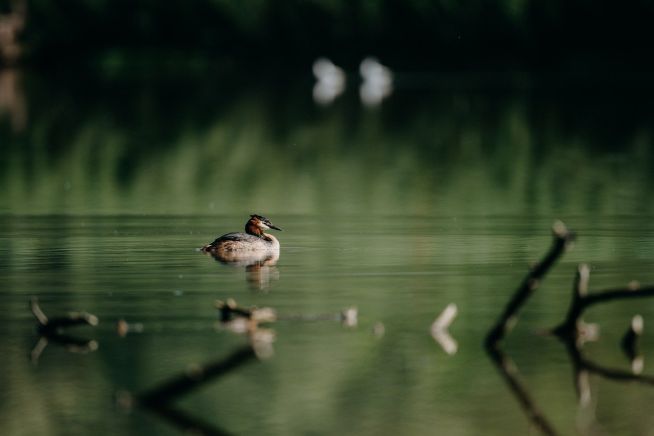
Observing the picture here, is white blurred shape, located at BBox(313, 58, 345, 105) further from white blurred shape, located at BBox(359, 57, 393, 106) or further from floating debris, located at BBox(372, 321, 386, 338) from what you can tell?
floating debris, located at BBox(372, 321, 386, 338)

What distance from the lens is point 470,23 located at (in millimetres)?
56406

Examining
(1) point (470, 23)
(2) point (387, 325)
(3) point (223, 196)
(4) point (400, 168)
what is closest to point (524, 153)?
(4) point (400, 168)

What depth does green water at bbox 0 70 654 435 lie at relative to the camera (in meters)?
9.73

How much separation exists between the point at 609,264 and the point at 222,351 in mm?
4923

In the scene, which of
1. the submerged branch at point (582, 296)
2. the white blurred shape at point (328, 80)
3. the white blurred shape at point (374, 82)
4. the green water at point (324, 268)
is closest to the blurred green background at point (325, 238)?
the green water at point (324, 268)

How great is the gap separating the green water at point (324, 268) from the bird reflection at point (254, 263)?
0.23 ft

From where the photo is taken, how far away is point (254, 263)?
590 inches

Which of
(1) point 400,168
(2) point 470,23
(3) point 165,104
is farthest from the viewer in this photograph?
(2) point 470,23

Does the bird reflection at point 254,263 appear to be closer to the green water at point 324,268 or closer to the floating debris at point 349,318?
the green water at point 324,268

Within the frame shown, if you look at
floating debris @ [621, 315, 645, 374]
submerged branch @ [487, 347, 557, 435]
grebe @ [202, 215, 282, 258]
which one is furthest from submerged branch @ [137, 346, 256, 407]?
grebe @ [202, 215, 282, 258]

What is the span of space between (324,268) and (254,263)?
745 mm

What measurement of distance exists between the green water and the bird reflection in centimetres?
7

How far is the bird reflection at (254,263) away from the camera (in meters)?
14.1

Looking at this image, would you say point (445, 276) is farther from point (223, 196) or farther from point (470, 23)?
point (470, 23)
